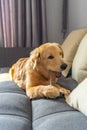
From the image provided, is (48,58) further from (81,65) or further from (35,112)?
(35,112)

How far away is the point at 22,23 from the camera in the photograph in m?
3.05

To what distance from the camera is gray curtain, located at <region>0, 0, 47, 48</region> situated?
300cm

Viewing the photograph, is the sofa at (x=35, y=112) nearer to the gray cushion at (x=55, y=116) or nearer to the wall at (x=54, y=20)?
the gray cushion at (x=55, y=116)

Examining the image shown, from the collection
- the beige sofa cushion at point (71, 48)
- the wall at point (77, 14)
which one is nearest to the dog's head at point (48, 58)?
the beige sofa cushion at point (71, 48)

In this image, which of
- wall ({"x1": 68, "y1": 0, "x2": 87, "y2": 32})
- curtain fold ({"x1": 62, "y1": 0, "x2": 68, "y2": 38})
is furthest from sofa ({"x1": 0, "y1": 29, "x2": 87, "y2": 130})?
curtain fold ({"x1": 62, "y1": 0, "x2": 68, "y2": 38})

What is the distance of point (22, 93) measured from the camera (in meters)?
1.66

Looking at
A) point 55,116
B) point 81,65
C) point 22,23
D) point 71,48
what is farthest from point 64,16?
point 55,116

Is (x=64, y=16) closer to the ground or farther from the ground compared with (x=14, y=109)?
farther from the ground

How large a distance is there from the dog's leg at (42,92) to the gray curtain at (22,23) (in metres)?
1.54

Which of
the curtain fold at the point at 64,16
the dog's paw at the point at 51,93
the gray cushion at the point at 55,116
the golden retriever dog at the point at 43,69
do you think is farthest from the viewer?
the curtain fold at the point at 64,16

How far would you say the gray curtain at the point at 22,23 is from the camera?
9.85ft

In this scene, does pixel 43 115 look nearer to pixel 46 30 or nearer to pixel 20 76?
pixel 20 76

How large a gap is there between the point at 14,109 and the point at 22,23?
188cm

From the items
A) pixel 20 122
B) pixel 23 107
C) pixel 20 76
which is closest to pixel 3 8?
pixel 20 76
